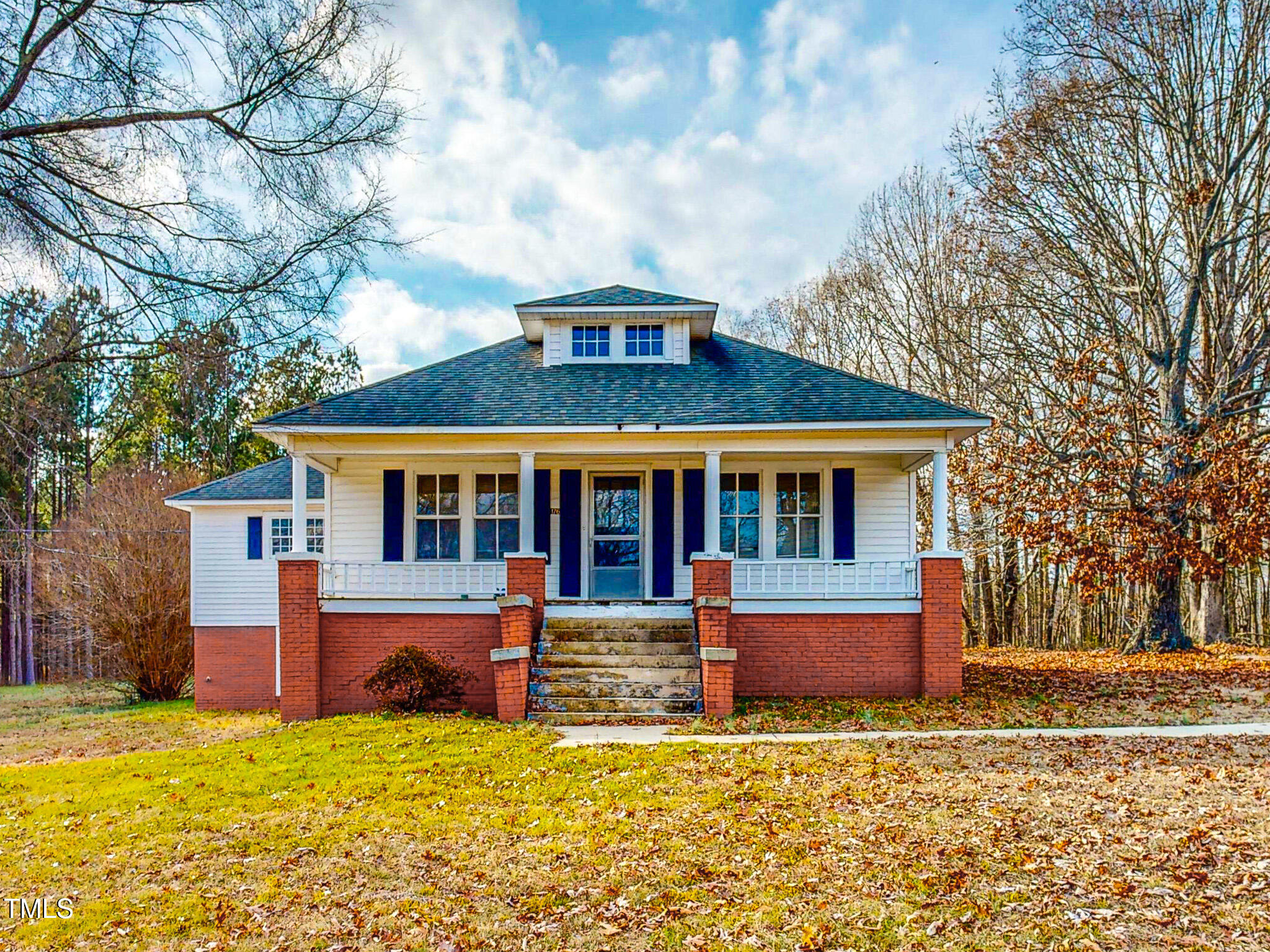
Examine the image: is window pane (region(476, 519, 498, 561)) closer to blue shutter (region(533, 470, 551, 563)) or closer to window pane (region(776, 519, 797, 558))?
blue shutter (region(533, 470, 551, 563))

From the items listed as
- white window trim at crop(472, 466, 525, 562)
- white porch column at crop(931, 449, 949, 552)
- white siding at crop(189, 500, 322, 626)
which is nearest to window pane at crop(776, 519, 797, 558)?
white porch column at crop(931, 449, 949, 552)

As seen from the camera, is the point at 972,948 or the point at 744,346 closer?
the point at 972,948

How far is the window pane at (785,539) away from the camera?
13.9m

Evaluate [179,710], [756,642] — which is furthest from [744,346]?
[179,710]

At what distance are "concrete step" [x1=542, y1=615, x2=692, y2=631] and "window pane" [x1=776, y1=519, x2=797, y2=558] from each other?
255cm

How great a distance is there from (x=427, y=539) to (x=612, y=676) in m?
4.67

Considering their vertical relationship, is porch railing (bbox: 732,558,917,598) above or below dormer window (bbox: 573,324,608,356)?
below

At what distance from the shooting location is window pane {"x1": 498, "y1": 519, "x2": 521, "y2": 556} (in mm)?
14039

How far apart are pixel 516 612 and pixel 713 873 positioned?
621 centimetres

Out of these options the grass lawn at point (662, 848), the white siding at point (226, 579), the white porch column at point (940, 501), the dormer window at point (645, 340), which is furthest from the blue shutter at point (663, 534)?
the white siding at point (226, 579)

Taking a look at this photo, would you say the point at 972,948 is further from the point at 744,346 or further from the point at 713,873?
the point at 744,346

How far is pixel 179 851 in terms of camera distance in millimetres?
5887

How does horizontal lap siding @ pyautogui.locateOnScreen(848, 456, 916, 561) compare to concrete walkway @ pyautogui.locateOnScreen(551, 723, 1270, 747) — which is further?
horizontal lap siding @ pyautogui.locateOnScreen(848, 456, 916, 561)

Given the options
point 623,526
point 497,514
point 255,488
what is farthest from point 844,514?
point 255,488
